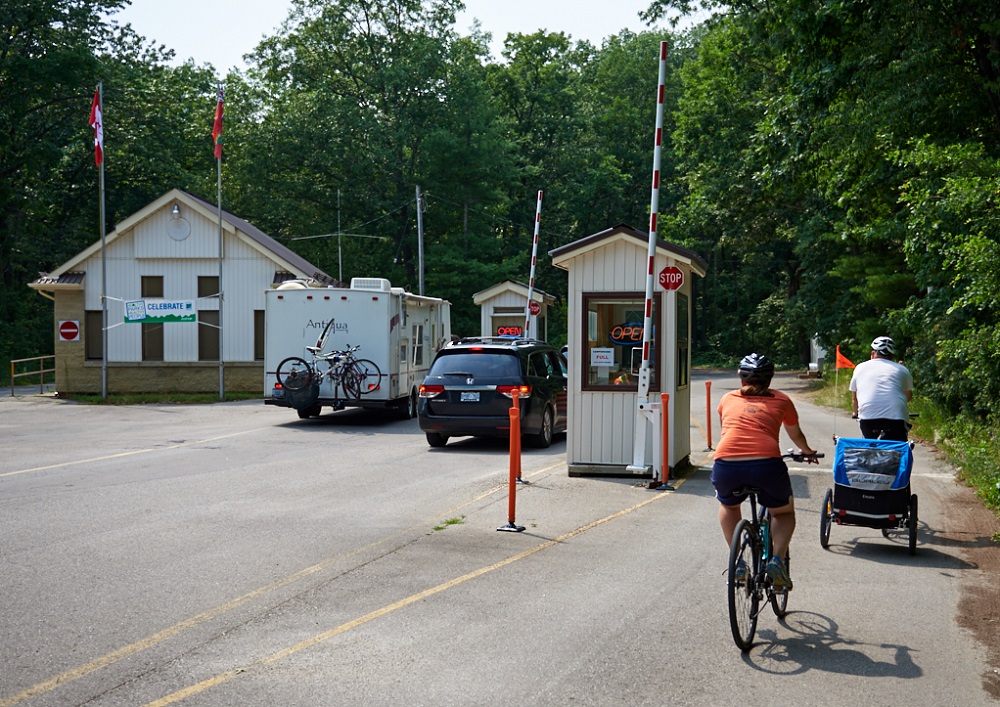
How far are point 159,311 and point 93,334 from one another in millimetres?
2757

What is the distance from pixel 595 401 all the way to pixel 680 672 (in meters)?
8.51

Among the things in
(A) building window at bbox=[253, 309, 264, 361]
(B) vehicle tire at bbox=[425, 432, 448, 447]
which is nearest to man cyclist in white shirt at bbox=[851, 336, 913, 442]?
(B) vehicle tire at bbox=[425, 432, 448, 447]

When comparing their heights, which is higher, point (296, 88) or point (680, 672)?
point (296, 88)

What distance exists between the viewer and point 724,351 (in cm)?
7106

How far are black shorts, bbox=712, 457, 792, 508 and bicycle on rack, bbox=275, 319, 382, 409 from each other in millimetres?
16365

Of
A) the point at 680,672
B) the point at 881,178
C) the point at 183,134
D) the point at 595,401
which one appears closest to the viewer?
the point at 680,672

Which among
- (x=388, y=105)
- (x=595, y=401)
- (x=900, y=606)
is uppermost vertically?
(x=388, y=105)

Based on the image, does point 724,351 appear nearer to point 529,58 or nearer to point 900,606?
point 529,58

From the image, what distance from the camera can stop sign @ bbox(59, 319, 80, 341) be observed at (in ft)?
113

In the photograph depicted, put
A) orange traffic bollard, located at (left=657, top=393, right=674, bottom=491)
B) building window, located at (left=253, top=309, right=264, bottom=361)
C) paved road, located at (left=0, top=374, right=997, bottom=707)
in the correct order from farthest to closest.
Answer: building window, located at (left=253, top=309, right=264, bottom=361) → orange traffic bollard, located at (left=657, top=393, right=674, bottom=491) → paved road, located at (left=0, top=374, right=997, bottom=707)

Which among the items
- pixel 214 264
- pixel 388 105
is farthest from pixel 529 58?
pixel 214 264

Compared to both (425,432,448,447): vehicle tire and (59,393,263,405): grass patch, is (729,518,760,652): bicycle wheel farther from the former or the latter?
(59,393,263,405): grass patch

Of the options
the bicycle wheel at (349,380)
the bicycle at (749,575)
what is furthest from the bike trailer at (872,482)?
the bicycle wheel at (349,380)

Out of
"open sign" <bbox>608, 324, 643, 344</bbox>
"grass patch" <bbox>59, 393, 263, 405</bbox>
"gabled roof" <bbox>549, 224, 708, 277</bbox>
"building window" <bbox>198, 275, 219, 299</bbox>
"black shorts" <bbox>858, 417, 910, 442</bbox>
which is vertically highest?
"building window" <bbox>198, 275, 219, 299</bbox>
